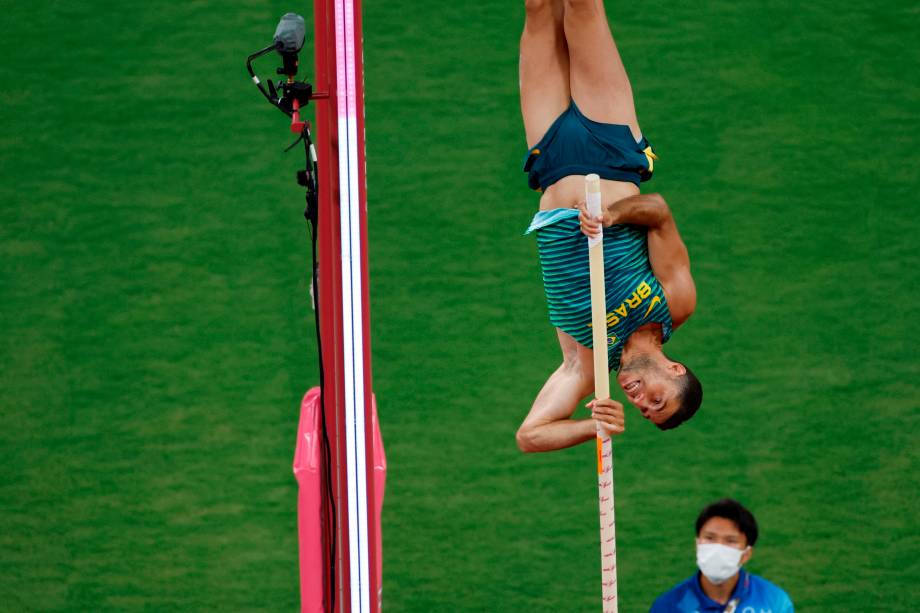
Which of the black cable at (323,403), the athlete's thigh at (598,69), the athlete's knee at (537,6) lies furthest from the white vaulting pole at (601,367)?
the black cable at (323,403)

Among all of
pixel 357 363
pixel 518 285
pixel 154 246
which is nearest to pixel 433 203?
pixel 518 285

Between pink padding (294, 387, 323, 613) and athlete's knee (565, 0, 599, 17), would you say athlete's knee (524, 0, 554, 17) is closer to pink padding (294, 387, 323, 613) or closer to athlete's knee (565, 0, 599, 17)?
athlete's knee (565, 0, 599, 17)

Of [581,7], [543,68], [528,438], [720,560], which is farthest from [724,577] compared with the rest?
[581,7]

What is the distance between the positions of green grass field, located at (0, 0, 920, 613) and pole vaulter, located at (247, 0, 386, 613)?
275 centimetres

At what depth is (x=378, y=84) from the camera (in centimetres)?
868

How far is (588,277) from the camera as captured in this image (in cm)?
564

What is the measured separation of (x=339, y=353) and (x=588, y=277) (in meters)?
1.02

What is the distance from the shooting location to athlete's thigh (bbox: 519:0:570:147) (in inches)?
227

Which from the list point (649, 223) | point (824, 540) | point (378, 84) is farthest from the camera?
point (378, 84)

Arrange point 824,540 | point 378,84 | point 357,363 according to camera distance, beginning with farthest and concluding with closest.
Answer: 1. point 378,84
2. point 824,540
3. point 357,363

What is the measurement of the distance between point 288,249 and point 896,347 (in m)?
3.21

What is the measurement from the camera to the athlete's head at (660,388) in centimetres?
580

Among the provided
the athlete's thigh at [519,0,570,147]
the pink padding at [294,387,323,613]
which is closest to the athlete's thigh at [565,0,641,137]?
the athlete's thigh at [519,0,570,147]

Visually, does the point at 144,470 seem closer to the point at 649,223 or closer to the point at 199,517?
the point at 199,517
